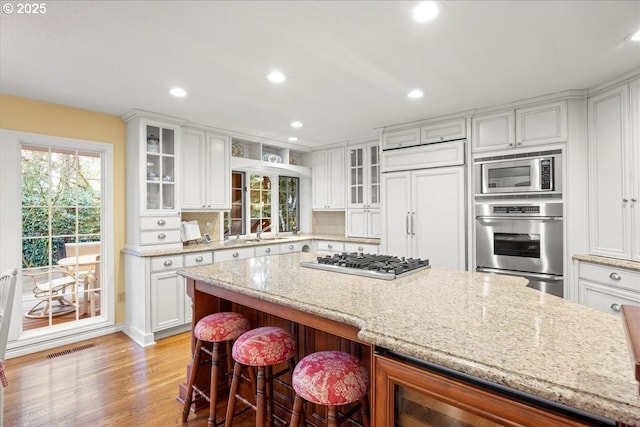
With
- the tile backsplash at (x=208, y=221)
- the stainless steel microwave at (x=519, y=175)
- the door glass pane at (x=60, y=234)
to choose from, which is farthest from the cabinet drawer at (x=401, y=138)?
the door glass pane at (x=60, y=234)

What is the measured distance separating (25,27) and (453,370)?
2764mm

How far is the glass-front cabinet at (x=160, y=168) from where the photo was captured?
3609mm

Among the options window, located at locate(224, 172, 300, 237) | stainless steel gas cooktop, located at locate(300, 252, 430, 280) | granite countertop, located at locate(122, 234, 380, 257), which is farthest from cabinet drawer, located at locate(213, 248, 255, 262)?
stainless steel gas cooktop, located at locate(300, 252, 430, 280)

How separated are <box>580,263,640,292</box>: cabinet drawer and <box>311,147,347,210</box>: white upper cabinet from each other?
3.11 metres

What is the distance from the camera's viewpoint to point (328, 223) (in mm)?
5715

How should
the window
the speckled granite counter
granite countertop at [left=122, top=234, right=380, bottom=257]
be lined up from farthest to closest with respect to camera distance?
the window
granite countertop at [left=122, top=234, right=380, bottom=257]
the speckled granite counter

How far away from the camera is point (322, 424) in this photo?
182 centimetres

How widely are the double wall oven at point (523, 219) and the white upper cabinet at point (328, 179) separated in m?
2.21

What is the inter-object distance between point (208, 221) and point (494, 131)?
3651mm

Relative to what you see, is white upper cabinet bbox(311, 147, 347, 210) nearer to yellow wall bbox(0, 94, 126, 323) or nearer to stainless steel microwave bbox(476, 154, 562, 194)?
stainless steel microwave bbox(476, 154, 562, 194)

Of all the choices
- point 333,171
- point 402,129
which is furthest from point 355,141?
point 402,129

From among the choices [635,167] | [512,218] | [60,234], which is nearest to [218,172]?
[60,234]

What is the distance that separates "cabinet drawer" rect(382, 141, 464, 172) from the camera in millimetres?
3617

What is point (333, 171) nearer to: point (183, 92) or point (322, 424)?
point (183, 92)
